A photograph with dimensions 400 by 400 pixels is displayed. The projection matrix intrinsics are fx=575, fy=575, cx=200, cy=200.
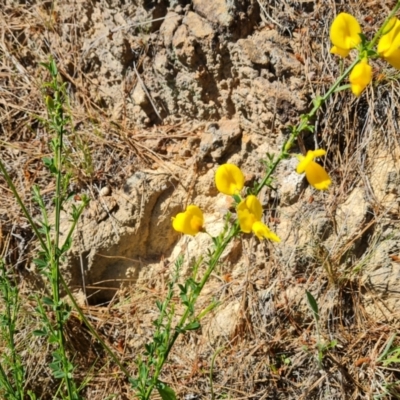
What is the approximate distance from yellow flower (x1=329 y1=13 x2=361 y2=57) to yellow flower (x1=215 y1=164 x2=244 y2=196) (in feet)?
1.36

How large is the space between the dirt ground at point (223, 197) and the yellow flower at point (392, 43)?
3.28ft

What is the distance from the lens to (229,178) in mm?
1585

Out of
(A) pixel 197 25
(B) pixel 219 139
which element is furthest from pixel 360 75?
(A) pixel 197 25

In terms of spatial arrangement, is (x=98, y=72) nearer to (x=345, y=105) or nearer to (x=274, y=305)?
(x=345, y=105)

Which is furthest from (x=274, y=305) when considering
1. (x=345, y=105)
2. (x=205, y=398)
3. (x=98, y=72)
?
(x=98, y=72)

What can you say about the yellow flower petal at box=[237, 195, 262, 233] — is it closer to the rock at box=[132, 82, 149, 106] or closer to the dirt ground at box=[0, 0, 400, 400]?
the dirt ground at box=[0, 0, 400, 400]

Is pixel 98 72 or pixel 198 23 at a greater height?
pixel 198 23

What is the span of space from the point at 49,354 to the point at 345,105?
168cm

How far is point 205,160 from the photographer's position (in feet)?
8.67

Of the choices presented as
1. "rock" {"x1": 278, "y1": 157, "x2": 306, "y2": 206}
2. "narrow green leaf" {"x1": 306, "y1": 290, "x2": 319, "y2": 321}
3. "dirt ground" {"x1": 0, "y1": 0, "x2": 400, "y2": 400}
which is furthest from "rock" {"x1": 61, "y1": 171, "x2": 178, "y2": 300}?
"narrow green leaf" {"x1": 306, "y1": 290, "x2": 319, "y2": 321}

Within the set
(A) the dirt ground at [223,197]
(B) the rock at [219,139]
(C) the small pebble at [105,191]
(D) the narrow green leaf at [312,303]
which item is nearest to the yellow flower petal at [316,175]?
(D) the narrow green leaf at [312,303]

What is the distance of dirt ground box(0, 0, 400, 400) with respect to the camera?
7.64 ft

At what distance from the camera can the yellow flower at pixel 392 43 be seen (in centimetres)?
136

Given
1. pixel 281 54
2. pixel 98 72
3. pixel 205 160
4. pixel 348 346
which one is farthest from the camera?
pixel 98 72
